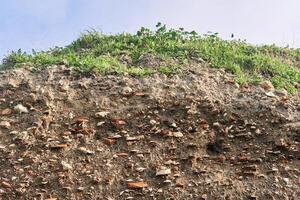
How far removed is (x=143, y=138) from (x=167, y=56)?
8.25 ft

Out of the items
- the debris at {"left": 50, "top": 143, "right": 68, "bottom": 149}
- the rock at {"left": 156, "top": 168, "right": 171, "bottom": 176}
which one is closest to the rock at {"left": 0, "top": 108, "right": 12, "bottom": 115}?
the debris at {"left": 50, "top": 143, "right": 68, "bottom": 149}

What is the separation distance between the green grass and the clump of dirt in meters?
0.47

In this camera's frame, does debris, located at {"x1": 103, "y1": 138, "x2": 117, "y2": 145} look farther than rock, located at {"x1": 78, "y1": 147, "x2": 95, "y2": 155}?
Yes

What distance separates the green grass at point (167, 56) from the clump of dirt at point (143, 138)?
47 centimetres

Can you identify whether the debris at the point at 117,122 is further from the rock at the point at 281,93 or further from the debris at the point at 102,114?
the rock at the point at 281,93

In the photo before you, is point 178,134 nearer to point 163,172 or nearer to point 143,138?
point 143,138

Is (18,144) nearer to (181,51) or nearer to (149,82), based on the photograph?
(149,82)

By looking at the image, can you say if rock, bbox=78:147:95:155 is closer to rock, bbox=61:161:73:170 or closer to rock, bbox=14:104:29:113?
rock, bbox=61:161:73:170

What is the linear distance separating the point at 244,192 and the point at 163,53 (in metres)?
3.54

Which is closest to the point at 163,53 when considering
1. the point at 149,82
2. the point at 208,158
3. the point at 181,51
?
the point at 181,51

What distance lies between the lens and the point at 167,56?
9781 millimetres

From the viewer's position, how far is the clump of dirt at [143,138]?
22.7ft

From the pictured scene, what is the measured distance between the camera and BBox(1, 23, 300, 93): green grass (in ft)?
30.1

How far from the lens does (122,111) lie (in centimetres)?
786
